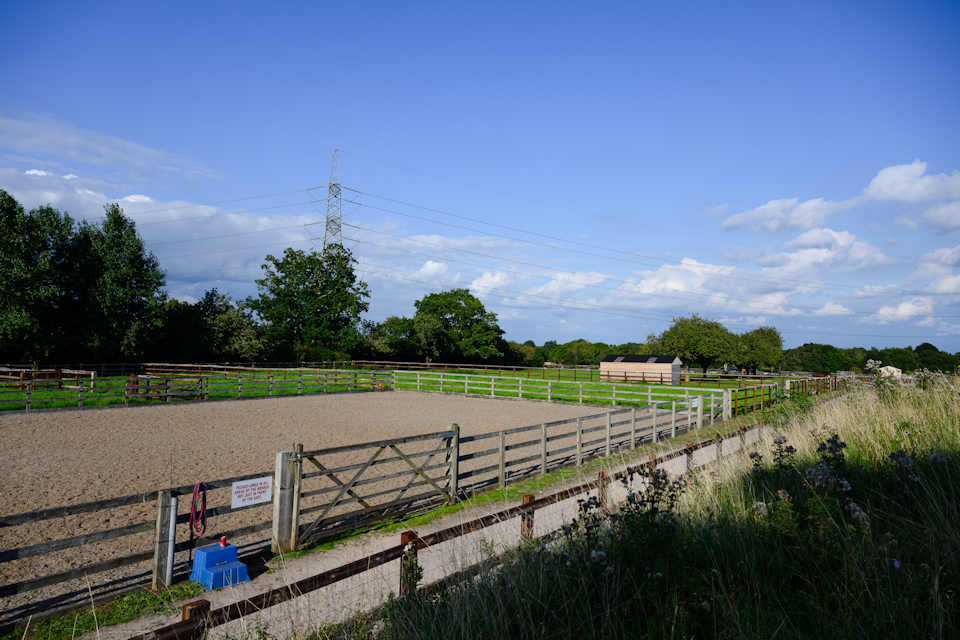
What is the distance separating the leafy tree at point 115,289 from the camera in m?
37.5

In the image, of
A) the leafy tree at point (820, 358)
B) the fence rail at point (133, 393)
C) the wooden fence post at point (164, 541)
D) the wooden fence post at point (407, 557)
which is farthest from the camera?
the leafy tree at point (820, 358)

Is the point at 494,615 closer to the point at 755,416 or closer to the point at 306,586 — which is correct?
the point at 306,586

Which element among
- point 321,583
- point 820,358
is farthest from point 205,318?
point 820,358

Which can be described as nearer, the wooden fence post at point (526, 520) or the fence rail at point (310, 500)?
the wooden fence post at point (526, 520)

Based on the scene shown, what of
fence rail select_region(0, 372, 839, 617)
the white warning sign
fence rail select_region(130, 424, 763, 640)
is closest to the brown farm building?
fence rail select_region(0, 372, 839, 617)

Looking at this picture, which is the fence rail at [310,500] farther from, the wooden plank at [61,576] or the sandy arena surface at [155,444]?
the sandy arena surface at [155,444]

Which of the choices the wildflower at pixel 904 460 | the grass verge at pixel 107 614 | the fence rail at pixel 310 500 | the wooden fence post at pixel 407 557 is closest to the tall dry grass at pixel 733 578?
the wildflower at pixel 904 460

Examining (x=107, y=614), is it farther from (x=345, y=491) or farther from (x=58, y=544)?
(x=345, y=491)

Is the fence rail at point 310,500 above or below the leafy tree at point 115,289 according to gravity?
below

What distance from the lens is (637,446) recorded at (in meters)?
14.3

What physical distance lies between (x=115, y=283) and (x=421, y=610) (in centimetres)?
4357

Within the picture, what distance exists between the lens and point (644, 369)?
48.6m

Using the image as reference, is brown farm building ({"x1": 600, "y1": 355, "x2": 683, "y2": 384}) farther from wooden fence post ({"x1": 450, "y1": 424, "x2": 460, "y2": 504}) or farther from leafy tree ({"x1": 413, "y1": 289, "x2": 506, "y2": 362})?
wooden fence post ({"x1": 450, "y1": 424, "x2": 460, "y2": 504})

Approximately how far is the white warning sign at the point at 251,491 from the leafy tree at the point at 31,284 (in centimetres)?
3590
